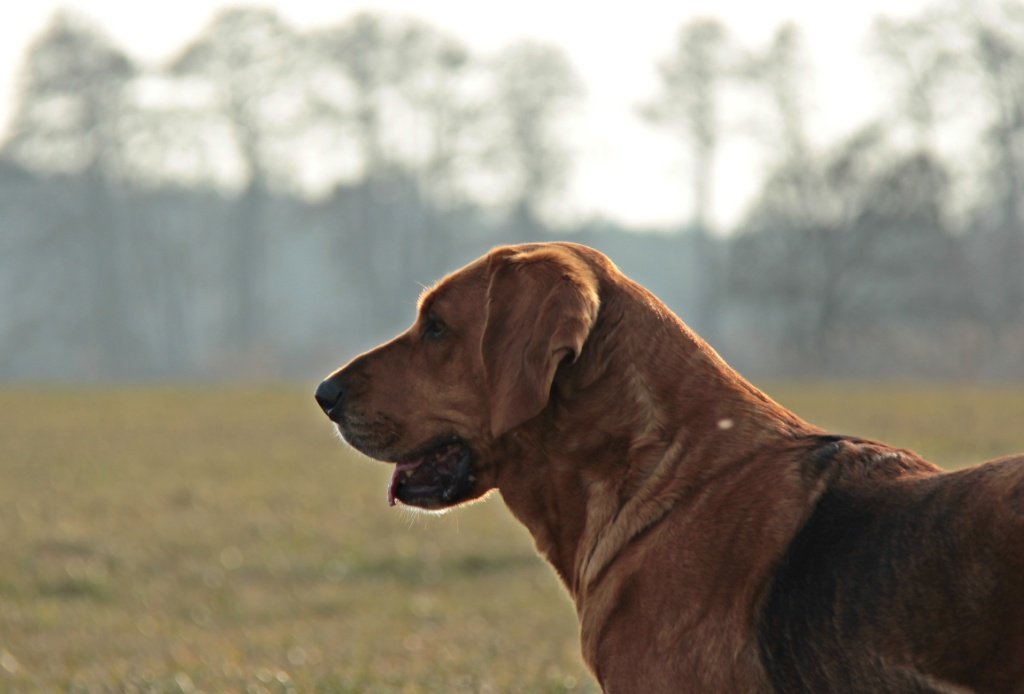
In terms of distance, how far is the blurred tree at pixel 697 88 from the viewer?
50.0 metres

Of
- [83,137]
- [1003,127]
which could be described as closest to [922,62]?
[1003,127]

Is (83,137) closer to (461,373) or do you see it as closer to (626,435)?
(461,373)

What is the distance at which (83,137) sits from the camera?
2122 inches

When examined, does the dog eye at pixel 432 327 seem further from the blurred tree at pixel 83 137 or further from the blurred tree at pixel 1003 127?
the blurred tree at pixel 83 137

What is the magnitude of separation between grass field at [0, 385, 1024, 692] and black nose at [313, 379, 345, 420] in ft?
1.94

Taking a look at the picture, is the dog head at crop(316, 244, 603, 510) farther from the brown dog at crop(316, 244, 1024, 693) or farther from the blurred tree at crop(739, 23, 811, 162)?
the blurred tree at crop(739, 23, 811, 162)

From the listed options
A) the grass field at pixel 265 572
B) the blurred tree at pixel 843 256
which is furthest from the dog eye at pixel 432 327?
the blurred tree at pixel 843 256

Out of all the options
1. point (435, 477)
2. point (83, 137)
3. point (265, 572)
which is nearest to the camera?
point (435, 477)

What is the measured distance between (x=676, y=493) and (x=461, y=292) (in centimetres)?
110

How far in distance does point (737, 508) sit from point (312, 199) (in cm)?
5485

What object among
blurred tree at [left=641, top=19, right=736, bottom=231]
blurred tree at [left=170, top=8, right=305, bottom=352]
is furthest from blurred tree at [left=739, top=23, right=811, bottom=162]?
blurred tree at [left=170, top=8, right=305, bottom=352]

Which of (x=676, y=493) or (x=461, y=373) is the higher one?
(x=461, y=373)

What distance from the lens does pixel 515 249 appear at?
4.61m

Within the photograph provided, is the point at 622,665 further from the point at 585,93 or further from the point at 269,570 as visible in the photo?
the point at 585,93
